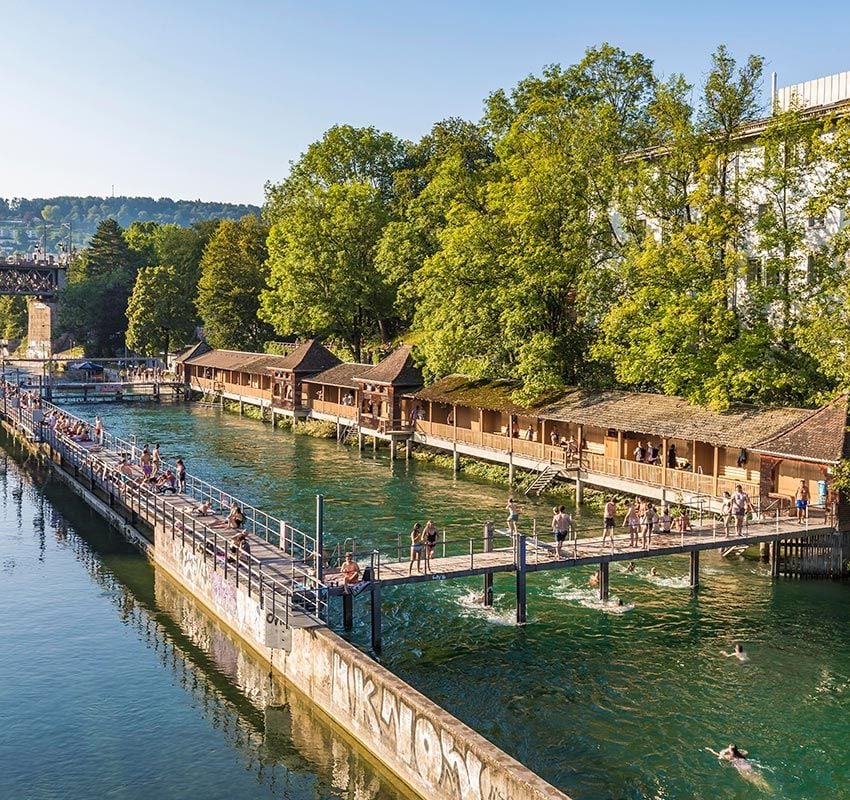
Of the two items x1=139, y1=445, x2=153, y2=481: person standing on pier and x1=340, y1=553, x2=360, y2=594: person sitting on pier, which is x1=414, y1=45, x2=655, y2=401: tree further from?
x1=340, y1=553, x2=360, y2=594: person sitting on pier

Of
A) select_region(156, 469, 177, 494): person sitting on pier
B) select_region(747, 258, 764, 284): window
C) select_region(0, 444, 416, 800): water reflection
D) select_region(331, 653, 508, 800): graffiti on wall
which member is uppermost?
select_region(747, 258, 764, 284): window

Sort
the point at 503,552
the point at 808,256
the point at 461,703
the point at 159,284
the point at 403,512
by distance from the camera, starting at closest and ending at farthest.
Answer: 1. the point at 461,703
2. the point at 503,552
3. the point at 808,256
4. the point at 403,512
5. the point at 159,284

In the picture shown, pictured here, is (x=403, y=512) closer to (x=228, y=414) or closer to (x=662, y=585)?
(x=662, y=585)

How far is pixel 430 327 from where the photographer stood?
57562 mm

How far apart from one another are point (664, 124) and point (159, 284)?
3016 inches

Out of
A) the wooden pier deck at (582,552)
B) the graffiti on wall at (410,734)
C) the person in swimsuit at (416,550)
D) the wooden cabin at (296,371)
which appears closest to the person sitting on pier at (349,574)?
the wooden pier deck at (582,552)

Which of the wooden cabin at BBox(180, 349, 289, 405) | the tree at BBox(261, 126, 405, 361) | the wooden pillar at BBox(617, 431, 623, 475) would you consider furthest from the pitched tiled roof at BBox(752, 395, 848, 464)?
the wooden cabin at BBox(180, 349, 289, 405)

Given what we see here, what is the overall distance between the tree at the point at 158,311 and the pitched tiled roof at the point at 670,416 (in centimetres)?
7253

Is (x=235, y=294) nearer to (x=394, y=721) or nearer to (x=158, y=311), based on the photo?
(x=158, y=311)

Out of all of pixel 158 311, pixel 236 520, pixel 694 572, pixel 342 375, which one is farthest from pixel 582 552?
pixel 158 311

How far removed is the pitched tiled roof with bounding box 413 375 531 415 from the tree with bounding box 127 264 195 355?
60.9m

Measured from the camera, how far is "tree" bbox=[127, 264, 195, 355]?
367ft

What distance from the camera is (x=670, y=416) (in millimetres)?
43250

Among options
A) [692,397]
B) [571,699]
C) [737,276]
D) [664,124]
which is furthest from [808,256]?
[571,699]
